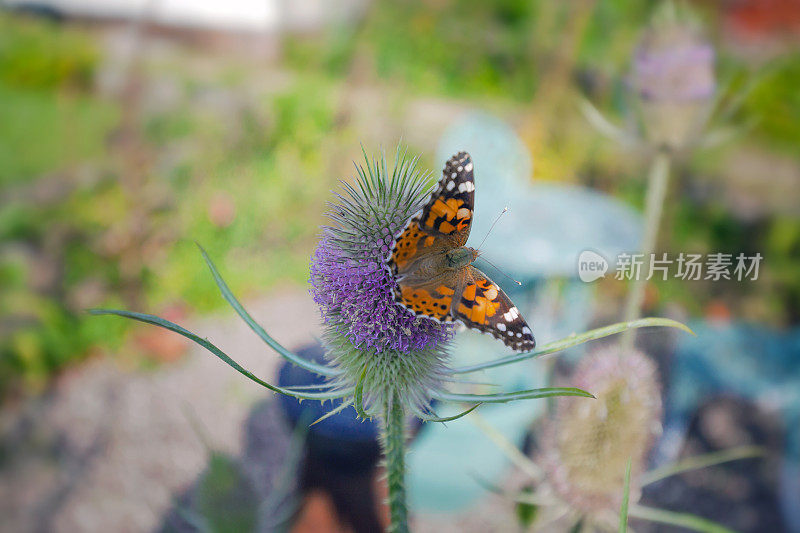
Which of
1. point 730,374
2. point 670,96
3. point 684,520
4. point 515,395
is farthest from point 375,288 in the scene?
point 730,374

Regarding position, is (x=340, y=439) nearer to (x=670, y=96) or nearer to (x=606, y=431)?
(x=606, y=431)

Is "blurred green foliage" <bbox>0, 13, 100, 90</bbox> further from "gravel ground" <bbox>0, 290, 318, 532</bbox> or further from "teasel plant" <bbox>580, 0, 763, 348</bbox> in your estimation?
"teasel plant" <bbox>580, 0, 763, 348</bbox>

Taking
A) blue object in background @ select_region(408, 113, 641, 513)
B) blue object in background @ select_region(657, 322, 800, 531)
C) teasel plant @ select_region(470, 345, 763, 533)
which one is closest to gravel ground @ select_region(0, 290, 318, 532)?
blue object in background @ select_region(408, 113, 641, 513)

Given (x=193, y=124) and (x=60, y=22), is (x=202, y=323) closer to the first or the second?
(x=193, y=124)

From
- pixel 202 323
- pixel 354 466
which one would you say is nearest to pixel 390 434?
pixel 354 466

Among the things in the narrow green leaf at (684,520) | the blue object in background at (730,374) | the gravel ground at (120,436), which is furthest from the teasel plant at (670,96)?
the blue object in background at (730,374)
